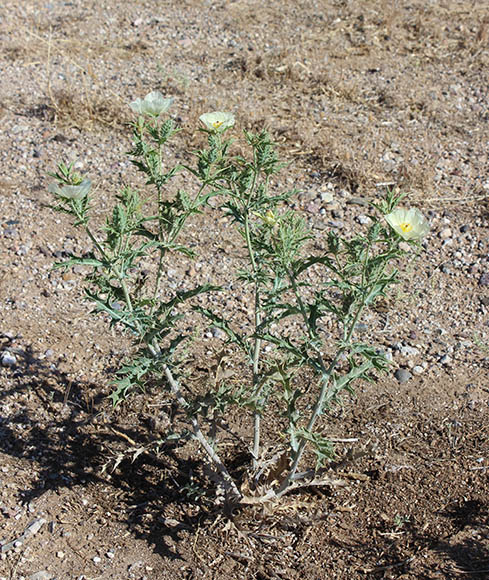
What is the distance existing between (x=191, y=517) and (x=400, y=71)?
4.33 metres

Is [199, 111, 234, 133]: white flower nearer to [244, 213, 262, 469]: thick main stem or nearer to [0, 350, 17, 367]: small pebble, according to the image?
[244, 213, 262, 469]: thick main stem

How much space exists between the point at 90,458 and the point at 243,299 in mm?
1210

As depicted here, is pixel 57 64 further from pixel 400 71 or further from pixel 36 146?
pixel 400 71

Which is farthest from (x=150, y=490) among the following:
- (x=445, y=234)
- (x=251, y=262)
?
(x=445, y=234)

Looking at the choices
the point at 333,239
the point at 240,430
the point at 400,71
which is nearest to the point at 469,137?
the point at 400,71

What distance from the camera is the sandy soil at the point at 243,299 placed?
2.69 m

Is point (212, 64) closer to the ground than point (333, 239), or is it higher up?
closer to the ground

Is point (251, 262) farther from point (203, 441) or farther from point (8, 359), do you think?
point (8, 359)

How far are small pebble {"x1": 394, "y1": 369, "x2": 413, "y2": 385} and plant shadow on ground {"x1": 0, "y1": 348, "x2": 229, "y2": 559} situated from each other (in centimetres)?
104

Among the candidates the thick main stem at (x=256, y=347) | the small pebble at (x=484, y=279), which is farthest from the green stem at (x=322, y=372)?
the small pebble at (x=484, y=279)

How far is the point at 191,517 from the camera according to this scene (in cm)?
282

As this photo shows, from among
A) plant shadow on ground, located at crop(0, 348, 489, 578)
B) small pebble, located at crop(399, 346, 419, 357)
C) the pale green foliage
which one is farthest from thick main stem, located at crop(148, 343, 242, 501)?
small pebble, located at crop(399, 346, 419, 357)

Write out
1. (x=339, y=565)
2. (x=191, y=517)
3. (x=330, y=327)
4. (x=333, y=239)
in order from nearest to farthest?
1. (x=333, y=239)
2. (x=339, y=565)
3. (x=191, y=517)
4. (x=330, y=327)

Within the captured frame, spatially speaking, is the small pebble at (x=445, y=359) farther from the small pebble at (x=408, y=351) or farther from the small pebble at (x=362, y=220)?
the small pebble at (x=362, y=220)
